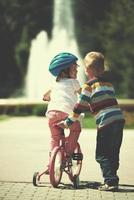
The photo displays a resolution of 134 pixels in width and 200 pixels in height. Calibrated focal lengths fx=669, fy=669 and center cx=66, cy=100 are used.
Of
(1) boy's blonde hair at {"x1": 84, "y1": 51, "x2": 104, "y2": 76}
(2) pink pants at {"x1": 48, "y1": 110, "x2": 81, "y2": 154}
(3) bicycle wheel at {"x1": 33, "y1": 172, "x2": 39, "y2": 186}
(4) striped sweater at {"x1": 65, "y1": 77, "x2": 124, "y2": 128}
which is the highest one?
(1) boy's blonde hair at {"x1": 84, "y1": 51, "x2": 104, "y2": 76}

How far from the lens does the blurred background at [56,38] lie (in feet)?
125

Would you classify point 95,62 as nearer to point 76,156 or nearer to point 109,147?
point 109,147

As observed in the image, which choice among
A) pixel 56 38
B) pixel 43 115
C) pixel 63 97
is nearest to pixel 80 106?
pixel 63 97

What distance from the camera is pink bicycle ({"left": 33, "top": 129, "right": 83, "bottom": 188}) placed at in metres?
6.93

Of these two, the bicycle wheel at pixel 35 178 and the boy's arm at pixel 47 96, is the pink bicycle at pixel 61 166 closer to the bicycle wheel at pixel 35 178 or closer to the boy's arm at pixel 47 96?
the bicycle wheel at pixel 35 178

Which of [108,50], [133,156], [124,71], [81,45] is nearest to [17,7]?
[81,45]

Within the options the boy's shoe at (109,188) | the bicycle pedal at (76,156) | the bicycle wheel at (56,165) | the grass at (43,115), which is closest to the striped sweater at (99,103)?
the bicycle wheel at (56,165)

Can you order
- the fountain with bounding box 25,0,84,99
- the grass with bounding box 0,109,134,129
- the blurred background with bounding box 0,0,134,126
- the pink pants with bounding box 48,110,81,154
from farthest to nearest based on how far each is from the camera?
the blurred background with bounding box 0,0,134,126 < the fountain with bounding box 25,0,84,99 < the grass with bounding box 0,109,134,129 < the pink pants with bounding box 48,110,81,154

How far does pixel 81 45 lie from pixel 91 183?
4330 centimetres

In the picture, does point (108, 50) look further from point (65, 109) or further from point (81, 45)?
point (65, 109)

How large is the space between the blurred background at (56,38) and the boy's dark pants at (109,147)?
24.5 meters

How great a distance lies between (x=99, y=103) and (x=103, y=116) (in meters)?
0.14

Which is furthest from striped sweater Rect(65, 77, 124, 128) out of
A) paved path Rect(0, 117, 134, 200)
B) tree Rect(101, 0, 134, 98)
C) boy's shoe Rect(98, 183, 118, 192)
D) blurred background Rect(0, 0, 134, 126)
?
tree Rect(101, 0, 134, 98)

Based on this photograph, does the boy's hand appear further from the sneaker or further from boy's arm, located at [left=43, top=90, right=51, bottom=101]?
the sneaker
